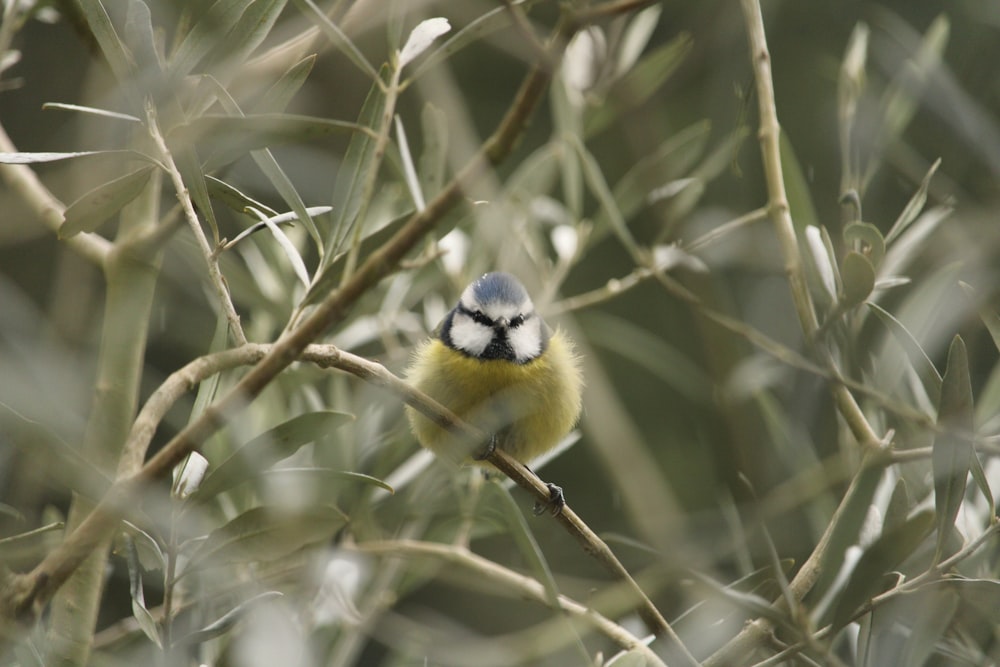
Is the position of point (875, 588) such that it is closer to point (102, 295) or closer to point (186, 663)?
point (186, 663)

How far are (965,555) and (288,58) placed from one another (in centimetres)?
141

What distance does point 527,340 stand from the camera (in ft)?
8.06

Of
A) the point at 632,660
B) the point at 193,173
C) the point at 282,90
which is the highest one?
the point at 282,90

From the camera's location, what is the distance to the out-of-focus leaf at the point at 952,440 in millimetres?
1164

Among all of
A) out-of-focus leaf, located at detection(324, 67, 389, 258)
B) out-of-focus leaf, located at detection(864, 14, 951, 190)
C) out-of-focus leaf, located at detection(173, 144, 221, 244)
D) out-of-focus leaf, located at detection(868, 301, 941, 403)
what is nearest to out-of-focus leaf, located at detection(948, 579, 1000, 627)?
out-of-focus leaf, located at detection(868, 301, 941, 403)

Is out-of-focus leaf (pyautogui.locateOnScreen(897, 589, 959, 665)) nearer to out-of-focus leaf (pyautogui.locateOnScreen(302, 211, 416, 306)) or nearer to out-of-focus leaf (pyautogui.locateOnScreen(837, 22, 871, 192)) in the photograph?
out-of-focus leaf (pyautogui.locateOnScreen(837, 22, 871, 192))

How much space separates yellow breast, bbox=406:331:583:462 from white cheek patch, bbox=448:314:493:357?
29 mm

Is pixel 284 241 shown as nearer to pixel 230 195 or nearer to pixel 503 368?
pixel 230 195

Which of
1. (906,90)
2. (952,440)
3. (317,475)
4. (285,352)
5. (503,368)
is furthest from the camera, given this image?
(503,368)

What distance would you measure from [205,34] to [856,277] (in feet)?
3.14

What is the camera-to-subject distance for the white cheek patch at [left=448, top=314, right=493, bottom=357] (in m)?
2.40

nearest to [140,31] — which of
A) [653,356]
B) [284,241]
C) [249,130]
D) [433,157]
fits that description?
[249,130]

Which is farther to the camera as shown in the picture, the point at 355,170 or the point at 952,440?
the point at 355,170

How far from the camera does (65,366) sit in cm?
126
